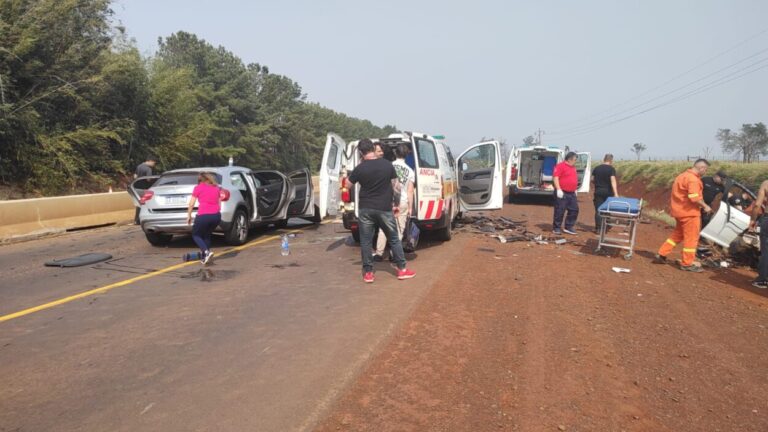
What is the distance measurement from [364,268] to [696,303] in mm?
3985

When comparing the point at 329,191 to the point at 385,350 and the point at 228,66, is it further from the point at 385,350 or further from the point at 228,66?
the point at 228,66

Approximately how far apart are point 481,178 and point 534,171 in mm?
8350

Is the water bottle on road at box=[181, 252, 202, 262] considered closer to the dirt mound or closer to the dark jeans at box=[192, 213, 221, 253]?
the dark jeans at box=[192, 213, 221, 253]

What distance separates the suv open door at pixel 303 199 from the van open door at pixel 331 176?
286 cm

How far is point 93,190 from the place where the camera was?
1825 centimetres

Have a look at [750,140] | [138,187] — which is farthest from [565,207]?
[750,140]

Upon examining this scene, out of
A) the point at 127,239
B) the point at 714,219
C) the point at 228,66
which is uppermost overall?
the point at 228,66

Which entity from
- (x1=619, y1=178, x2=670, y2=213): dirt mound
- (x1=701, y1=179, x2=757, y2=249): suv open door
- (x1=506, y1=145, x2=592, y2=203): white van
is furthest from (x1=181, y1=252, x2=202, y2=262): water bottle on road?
(x1=619, y1=178, x2=670, y2=213): dirt mound

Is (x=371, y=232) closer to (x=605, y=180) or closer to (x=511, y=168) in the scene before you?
(x=605, y=180)

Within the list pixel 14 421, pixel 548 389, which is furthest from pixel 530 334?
pixel 14 421

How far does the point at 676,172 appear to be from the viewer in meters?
21.8

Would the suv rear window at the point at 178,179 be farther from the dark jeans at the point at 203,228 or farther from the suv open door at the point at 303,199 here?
the suv open door at the point at 303,199

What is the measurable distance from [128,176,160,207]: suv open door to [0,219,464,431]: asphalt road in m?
2.00

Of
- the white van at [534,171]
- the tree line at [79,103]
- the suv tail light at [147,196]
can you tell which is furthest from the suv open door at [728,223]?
the tree line at [79,103]
